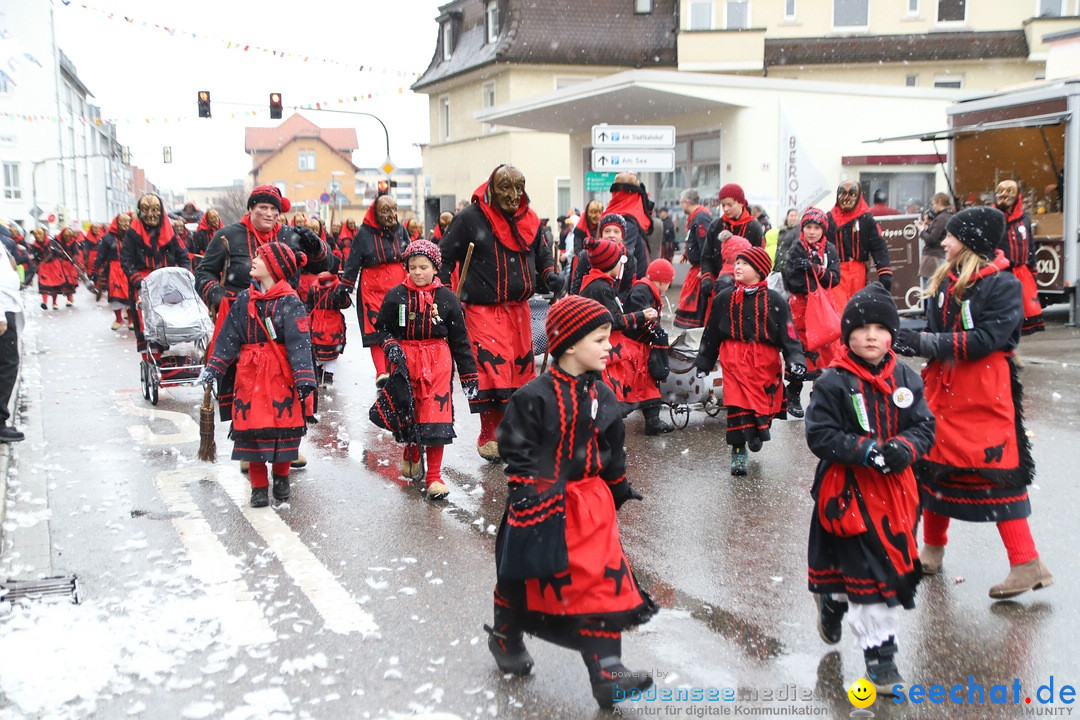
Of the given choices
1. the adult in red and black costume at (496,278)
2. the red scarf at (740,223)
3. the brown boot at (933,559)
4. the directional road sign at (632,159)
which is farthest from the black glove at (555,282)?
the directional road sign at (632,159)

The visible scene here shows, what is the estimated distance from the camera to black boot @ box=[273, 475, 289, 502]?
7.04 meters

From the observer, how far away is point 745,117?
23062mm

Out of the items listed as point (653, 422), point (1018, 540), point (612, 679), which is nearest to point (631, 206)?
point (653, 422)

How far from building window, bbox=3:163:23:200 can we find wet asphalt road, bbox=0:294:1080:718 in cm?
4923

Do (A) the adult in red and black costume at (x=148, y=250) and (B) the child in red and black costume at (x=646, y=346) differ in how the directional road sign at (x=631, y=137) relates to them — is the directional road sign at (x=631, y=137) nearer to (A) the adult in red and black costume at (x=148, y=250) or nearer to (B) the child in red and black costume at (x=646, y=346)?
(A) the adult in red and black costume at (x=148, y=250)

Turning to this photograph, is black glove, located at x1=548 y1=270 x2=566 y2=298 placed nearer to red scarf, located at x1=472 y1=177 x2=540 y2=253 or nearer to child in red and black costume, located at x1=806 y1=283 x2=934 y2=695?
red scarf, located at x1=472 y1=177 x2=540 y2=253

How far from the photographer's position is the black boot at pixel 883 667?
4.00m

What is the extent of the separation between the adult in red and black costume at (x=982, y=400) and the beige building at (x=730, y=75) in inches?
741

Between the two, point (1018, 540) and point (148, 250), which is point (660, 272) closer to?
point (1018, 540)

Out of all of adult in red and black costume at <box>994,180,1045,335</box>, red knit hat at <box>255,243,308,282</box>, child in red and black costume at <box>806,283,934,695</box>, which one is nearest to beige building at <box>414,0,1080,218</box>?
adult in red and black costume at <box>994,180,1045,335</box>

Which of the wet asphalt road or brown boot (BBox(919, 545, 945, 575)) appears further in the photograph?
brown boot (BBox(919, 545, 945, 575))

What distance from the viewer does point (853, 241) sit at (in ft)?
35.4

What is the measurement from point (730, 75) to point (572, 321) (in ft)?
79.5

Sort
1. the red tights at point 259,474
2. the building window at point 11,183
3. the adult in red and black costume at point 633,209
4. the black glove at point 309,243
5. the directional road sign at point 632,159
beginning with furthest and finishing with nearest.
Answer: the building window at point 11,183 < the directional road sign at point 632,159 < the adult in red and black costume at point 633,209 < the black glove at point 309,243 < the red tights at point 259,474
